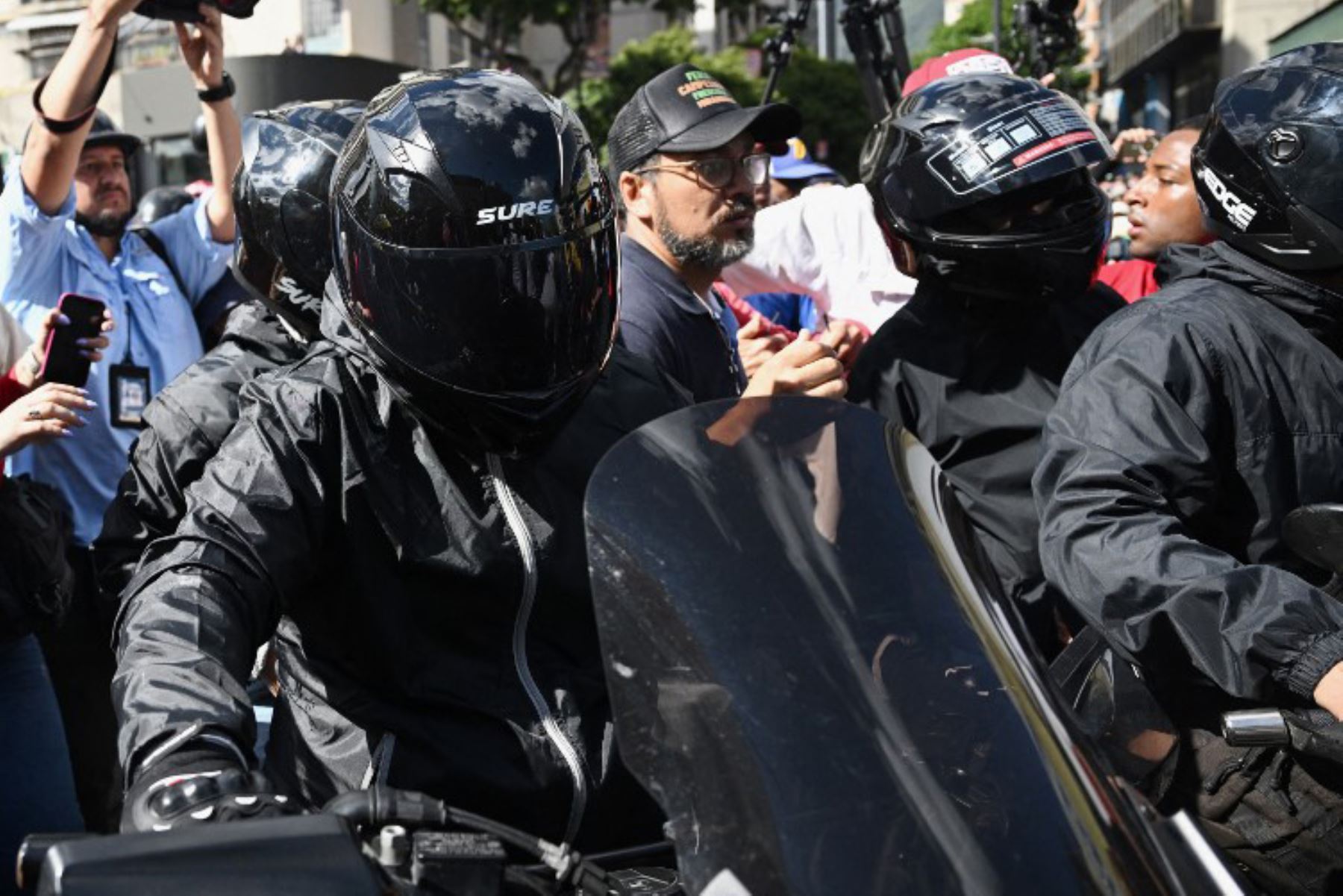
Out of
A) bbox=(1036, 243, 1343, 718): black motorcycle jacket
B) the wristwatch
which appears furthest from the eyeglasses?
bbox=(1036, 243, 1343, 718): black motorcycle jacket

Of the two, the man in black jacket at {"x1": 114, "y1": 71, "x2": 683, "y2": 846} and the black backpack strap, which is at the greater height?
the man in black jacket at {"x1": 114, "y1": 71, "x2": 683, "y2": 846}

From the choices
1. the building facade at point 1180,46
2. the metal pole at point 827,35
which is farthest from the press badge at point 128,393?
the building facade at point 1180,46

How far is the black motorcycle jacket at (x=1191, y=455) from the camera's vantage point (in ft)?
8.30

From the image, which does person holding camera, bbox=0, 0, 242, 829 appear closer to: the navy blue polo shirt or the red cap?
the navy blue polo shirt

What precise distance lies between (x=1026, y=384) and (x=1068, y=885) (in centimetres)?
237

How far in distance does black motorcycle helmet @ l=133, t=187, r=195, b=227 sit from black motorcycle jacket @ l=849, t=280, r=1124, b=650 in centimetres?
590

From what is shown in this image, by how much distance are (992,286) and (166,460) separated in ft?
5.41

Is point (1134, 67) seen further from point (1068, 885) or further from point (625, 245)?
point (1068, 885)

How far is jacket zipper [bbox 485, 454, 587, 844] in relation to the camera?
2.19 meters

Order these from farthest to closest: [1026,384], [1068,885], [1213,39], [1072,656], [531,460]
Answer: [1213,39] → [1026,384] → [1072,656] → [531,460] → [1068,885]

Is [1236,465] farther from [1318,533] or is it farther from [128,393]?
[128,393]

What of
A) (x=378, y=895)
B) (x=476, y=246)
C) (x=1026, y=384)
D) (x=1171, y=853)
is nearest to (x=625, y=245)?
(x=1026, y=384)

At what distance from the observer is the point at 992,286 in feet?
12.4

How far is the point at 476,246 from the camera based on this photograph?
86.3 inches
